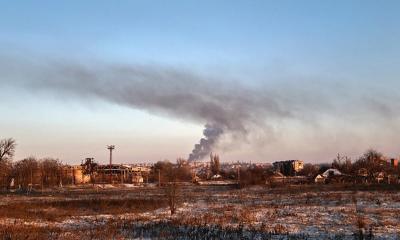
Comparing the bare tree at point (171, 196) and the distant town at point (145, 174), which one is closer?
the bare tree at point (171, 196)

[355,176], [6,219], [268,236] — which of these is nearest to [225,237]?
[268,236]

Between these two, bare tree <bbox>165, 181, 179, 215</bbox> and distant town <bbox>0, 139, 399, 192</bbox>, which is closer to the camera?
bare tree <bbox>165, 181, 179, 215</bbox>

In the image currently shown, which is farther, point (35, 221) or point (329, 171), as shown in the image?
point (329, 171)

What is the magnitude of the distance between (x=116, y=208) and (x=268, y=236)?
17130 millimetres

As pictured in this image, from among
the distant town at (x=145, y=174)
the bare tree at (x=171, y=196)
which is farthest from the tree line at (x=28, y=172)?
the bare tree at (x=171, y=196)

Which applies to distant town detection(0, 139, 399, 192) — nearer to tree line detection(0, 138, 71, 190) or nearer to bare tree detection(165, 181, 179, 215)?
tree line detection(0, 138, 71, 190)

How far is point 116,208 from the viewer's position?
32.2m

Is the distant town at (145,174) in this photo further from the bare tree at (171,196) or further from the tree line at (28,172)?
the bare tree at (171,196)

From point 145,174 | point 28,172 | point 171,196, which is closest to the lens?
point 171,196

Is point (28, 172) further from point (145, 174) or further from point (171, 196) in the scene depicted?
point (171, 196)

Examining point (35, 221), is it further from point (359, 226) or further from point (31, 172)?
point (31, 172)

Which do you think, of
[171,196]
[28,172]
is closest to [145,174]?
[28,172]

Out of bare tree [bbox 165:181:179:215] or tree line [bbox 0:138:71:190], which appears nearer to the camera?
bare tree [bbox 165:181:179:215]

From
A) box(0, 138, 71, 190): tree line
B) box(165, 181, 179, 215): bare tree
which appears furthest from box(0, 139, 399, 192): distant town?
box(165, 181, 179, 215): bare tree
